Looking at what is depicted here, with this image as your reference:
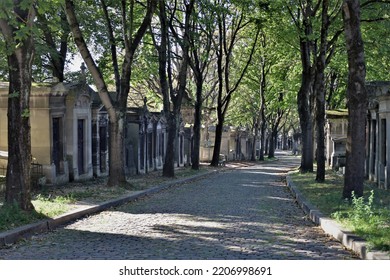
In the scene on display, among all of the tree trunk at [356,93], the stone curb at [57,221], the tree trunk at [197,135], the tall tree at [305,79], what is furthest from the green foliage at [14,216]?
the tree trunk at [197,135]

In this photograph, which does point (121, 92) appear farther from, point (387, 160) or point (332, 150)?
point (332, 150)

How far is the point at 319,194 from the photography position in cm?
1442

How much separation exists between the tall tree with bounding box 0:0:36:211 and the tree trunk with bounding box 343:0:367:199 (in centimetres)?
621

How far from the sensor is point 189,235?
349 inches

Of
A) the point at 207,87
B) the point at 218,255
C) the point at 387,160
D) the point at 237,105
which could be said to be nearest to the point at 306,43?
the point at 387,160

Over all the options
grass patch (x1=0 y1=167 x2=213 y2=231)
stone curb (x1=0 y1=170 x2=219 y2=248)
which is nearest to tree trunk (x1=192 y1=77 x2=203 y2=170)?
grass patch (x1=0 y1=167 x2=213 y2=231)

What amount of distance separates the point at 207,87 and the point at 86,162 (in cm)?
2257

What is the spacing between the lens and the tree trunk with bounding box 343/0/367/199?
37.6ft

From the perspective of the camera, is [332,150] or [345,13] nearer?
[345,13]

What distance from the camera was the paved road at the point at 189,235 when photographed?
24.3ft

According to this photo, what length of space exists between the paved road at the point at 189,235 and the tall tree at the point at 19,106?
1.06 metres

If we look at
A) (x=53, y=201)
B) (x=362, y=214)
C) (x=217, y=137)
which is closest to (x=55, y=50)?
(x=53, y=201)

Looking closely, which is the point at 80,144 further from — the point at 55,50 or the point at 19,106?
the point at 19,106

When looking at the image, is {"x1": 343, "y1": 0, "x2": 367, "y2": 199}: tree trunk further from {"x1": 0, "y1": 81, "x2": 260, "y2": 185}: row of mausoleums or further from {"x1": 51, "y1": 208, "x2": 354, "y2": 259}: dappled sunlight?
{"x1": 0, "y1": 81, "x2": 260, "y2": 185}: row of mausoleums
